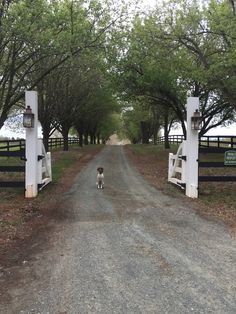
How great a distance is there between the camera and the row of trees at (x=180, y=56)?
689 inches

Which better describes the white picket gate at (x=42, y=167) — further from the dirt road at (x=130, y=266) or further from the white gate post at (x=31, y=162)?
the dirt road at (x=130, y=266)

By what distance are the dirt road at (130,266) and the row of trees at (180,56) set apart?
9.66 meters

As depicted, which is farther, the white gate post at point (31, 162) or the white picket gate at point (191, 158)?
the white picket gate at point (191, 158)

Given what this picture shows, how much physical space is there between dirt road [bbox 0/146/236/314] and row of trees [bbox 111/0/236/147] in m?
9.66

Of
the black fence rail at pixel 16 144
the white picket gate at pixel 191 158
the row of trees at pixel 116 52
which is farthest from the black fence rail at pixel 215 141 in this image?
the black fence rail at pixel 16 144

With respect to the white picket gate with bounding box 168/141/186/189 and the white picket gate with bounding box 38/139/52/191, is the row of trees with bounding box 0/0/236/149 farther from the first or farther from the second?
the white picket gate with bounding box 168/141/186/189

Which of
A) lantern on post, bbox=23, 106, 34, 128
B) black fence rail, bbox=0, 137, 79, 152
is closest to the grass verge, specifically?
black fence rail, bbox=0, 137, 79, 152

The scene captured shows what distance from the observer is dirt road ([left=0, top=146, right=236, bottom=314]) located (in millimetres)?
4816

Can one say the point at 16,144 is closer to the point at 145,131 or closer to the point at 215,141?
the point at 215,141

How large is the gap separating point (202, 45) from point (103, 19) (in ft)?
21.7

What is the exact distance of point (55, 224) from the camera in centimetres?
886

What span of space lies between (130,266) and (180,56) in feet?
56.6

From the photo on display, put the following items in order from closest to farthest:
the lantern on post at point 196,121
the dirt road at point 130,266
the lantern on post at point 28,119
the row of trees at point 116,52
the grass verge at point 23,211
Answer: the dirt road at point 130,266, the grass verge at point 23,211, the lantern on post at point 28,119, the lantern on post at point 196,121, the row of trees at point 116,52

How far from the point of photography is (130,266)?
6109mm
